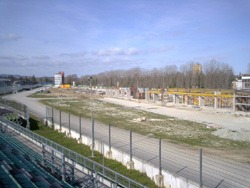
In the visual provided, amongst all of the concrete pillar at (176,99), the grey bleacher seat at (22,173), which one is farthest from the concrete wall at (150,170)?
the concrete pillar at (176,99)

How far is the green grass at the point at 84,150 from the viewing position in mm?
12180

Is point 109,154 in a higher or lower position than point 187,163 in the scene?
lower

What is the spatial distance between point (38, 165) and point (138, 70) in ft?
457

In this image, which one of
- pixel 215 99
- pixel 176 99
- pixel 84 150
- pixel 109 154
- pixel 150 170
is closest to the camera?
pixel 150 170

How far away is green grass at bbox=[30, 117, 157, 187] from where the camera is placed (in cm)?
1218

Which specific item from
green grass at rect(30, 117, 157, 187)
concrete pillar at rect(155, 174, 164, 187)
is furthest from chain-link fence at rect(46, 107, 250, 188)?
green grass at rect(30, 117, 157, 187)

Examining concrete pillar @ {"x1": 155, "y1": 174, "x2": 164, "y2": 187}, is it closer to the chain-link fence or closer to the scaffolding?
the chain-link fence

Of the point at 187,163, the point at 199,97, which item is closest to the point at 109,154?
the point at 187,163

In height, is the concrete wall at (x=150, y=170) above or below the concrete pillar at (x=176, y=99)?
below

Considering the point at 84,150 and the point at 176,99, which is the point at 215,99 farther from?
the point at 84,150

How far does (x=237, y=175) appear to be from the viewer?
11531 mm

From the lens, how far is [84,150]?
680 inches

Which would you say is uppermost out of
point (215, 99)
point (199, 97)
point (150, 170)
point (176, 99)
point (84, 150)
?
point (199, 97)

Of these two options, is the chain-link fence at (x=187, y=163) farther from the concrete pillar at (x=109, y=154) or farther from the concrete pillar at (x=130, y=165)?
the concrete pillar at (x=109, y=154)
